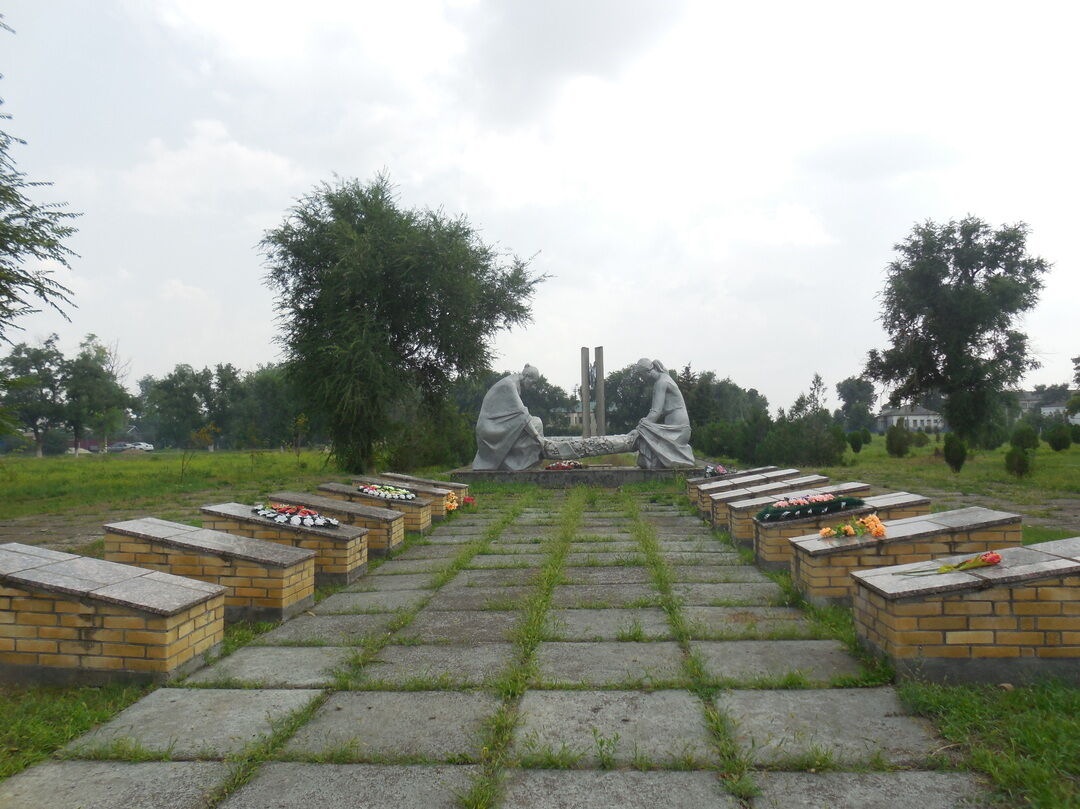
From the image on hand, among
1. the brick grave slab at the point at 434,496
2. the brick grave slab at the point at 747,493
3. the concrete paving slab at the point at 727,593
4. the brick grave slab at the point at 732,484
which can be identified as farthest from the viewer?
the brick grave slab at the point at 434,496

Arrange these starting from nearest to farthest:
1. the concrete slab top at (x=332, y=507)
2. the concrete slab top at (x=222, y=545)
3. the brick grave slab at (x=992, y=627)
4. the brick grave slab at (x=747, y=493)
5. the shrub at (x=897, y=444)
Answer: the brick grave slab at (x=992, y=627)
the concrete slab top at (x=222, y=545)
the concrete slab top at (x=332, y=507)
the brick grave slab at (x=747, y=493)
the shrub at (x=897, y=444)

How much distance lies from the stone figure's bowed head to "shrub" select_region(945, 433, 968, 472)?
616 centimetres

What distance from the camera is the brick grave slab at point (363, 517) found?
6.60 m

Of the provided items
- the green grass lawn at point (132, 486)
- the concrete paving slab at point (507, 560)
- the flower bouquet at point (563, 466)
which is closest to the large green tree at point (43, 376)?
the green grass lawn at point (132, 486)

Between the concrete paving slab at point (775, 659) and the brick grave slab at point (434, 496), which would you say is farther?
the brick grave slab at point (434, 496)

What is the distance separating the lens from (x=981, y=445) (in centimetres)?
2603

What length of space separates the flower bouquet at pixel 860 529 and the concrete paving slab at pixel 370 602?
2757 mm

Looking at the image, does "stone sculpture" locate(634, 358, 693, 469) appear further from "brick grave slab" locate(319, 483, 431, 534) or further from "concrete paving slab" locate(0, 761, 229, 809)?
"concrete paving slab" locate(0, 761, 229, 809)

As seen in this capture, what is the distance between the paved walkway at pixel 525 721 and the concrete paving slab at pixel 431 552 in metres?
1.74

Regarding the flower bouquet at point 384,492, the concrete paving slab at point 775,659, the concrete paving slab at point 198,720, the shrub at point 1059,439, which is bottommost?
the concrete paving slab at point 198,720

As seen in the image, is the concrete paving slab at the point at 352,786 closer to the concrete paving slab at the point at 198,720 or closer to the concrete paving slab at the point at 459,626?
the concrete paving slab at the point at 198,720

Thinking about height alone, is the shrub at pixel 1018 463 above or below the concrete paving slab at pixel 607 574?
above

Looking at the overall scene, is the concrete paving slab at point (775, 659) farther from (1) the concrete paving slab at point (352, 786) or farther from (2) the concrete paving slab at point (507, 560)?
(2) the concrete paving slab at point (507, 560)

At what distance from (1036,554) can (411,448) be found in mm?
16277
